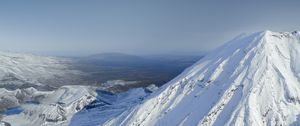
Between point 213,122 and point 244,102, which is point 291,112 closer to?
point 244,102

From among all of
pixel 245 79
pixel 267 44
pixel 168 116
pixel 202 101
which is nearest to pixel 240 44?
pixel 267 44

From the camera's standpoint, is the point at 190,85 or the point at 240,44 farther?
the point at 240,44

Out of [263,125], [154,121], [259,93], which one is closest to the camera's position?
[263,125]

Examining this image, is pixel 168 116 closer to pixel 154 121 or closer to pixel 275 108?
pixel 154 121

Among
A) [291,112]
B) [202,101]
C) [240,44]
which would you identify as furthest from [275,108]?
[240,44]

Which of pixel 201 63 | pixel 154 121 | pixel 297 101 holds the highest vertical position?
pixel 201 63

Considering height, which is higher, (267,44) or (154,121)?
(267,44)

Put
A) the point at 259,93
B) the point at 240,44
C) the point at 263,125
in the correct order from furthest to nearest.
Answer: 1. the point at 240,44
2. the point at 259,93
3. the point at 263,125
